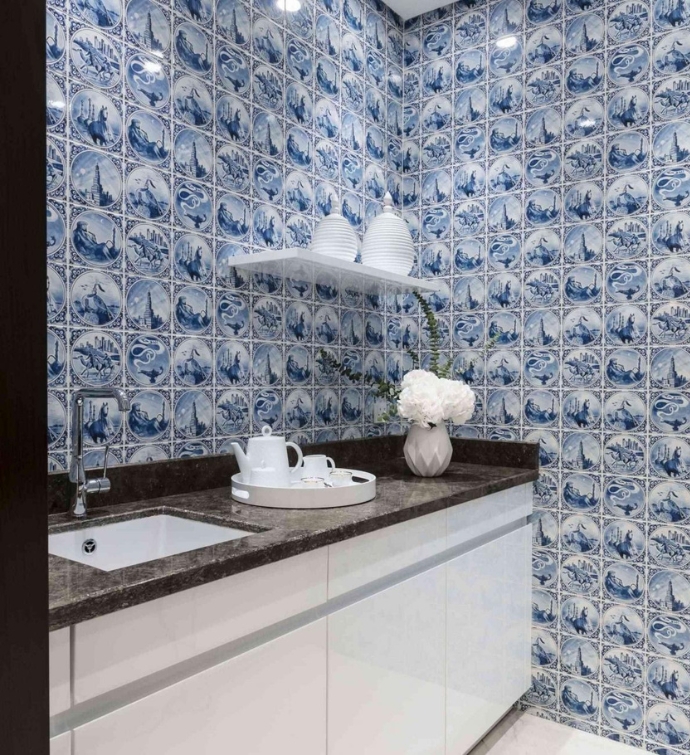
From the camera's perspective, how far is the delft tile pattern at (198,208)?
151cm

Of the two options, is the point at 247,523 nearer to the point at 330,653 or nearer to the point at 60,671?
the point at 330,653

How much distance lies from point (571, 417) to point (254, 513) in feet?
4.26

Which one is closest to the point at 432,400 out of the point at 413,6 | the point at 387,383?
the point at 387,383

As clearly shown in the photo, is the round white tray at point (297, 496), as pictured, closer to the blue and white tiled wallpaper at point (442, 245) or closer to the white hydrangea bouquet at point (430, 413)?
the blue and white tiled wallpaper at point (442, 245)

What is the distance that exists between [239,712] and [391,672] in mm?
570

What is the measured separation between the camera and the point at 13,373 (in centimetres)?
28

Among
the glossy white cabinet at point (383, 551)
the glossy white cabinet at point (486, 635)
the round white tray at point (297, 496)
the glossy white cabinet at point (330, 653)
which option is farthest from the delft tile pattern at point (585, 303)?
the round white tray at point (297, 496)

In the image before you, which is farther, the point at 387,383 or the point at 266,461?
the point at 387,383

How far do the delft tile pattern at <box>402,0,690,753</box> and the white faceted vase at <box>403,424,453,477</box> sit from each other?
400 mm

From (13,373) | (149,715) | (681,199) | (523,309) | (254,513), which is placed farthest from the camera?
(523,309)

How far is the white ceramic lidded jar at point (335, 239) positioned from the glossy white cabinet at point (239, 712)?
3.87ft

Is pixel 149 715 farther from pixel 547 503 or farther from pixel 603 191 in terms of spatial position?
pixel 603 191

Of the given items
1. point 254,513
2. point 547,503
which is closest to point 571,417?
point 547,503

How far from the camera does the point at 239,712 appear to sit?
3.75 feet
